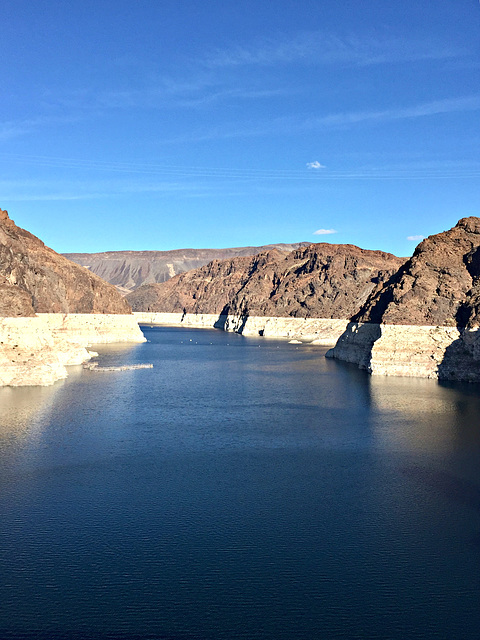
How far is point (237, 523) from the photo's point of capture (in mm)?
27328

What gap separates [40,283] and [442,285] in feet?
246

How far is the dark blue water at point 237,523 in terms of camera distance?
19.8m

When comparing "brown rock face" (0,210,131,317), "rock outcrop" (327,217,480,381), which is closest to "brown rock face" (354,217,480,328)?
"rock outcrop" (327,217,480,381)

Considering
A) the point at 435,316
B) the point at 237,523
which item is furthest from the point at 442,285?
the point at 237,523

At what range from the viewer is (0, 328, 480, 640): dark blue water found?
778 inches

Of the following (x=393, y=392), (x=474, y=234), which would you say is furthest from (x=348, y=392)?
(x=474, y=234)

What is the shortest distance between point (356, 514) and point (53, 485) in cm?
1660

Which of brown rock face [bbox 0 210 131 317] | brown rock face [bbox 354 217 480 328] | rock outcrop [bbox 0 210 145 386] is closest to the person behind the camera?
rock outcrop [bbox 0 210 145 386]

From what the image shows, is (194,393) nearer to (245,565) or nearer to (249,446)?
(249,446)

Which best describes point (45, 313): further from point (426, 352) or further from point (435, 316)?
point (435, 316)

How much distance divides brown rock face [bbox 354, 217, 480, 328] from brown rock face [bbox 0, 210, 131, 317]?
50296mm

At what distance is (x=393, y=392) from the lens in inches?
2616

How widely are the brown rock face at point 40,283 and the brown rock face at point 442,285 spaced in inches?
1980

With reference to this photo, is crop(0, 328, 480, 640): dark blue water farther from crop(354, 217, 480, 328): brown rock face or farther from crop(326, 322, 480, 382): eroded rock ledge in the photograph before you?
crop(354, 217, 480, 328): brown rock face
